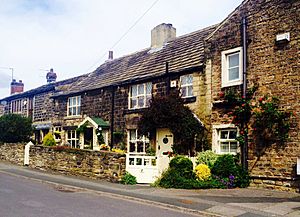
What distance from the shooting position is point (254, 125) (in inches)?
602

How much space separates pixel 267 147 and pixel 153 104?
5.72m

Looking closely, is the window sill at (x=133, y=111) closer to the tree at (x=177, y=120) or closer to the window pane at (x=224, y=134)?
the tree at (x=177, y=120)

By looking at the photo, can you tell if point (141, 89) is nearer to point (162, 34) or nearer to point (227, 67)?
point (162, 34)

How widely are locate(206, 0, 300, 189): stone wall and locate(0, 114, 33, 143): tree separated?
1588cm

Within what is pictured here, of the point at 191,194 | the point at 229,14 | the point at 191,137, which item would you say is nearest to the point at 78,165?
the point at 191,137

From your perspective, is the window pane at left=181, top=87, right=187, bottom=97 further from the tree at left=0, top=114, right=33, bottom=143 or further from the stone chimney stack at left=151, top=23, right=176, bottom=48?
the tree at left=0, top=114, right=33, bottom=143

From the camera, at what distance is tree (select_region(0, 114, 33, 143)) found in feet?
87.2

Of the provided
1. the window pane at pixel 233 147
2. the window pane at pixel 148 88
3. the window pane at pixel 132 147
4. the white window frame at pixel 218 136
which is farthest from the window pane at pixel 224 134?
the window pane at pixel 132 147

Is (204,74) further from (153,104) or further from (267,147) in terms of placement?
(267,147)

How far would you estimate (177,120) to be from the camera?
1742 cm

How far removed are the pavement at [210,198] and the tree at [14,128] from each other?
37.5 feet

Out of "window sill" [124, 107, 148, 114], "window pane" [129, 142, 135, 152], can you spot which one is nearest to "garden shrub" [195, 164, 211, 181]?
"window sill" [124, 107, 148, 114]

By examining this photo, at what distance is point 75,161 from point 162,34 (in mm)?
10803

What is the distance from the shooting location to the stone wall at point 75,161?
16.7 metres
